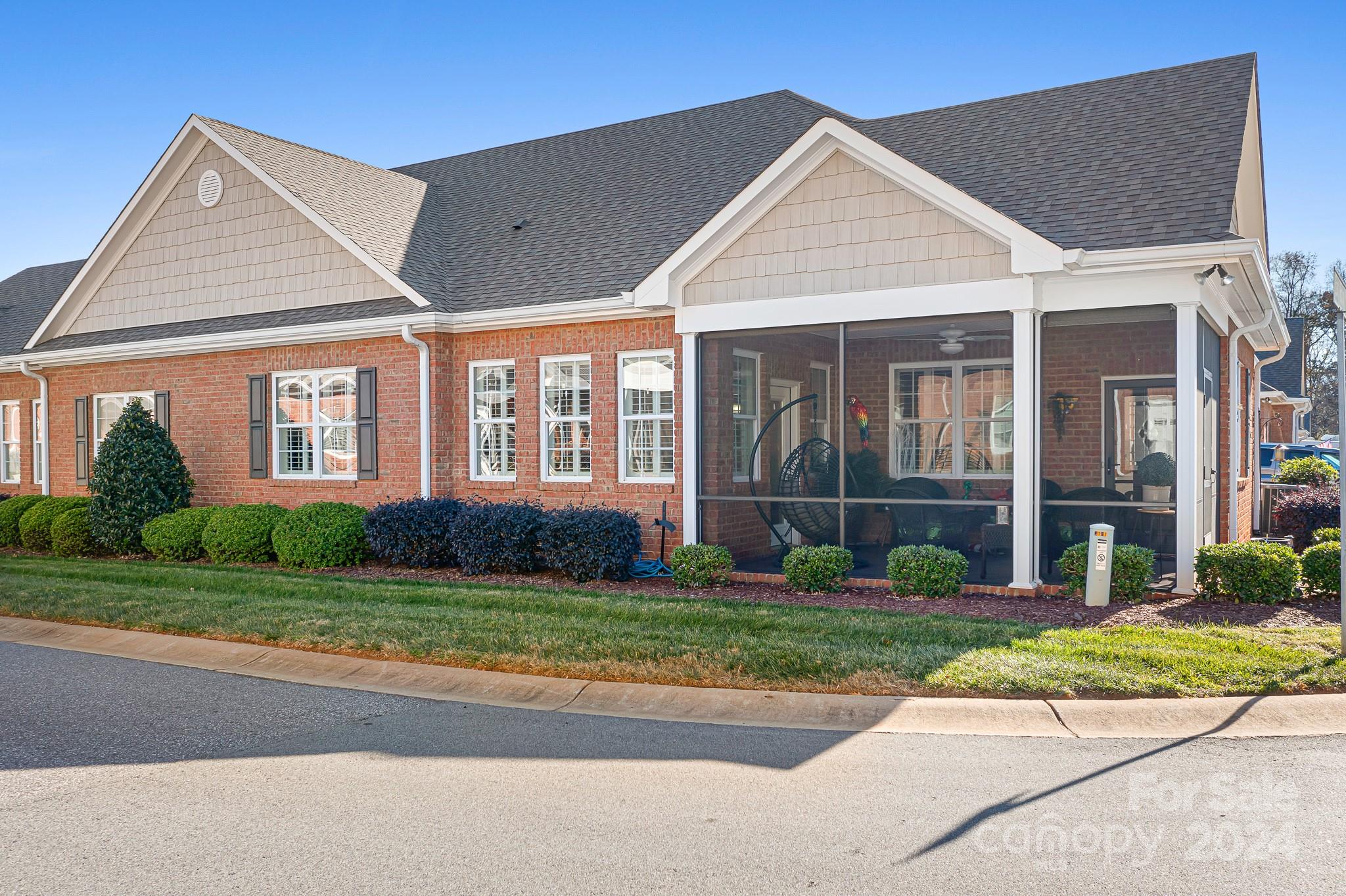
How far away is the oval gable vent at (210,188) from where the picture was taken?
18.1 meters

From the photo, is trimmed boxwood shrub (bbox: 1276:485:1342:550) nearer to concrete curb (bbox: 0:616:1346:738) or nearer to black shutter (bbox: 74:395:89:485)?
concrete curb (bbox: 0:616:1346:738)

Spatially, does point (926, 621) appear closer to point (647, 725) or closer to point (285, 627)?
point (647, 725)

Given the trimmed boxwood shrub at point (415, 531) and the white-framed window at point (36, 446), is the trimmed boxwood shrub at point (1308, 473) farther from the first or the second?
the white-framed window at point (36, 446)

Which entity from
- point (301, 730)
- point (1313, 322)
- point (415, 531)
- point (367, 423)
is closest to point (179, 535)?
point (367, 423)

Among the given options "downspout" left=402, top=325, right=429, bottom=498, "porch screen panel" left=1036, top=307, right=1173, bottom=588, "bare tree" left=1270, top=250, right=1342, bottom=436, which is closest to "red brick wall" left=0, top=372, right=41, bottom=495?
"downspout" left=402, top=325, right=429, bottom=498

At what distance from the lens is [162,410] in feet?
60.8

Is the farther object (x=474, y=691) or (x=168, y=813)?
(x=474, y=691)

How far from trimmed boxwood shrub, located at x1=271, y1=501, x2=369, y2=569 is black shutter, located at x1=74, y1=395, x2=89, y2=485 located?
22.8 feet

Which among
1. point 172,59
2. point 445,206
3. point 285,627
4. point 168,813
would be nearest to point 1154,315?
point 285,627

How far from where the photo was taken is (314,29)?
1831 cm

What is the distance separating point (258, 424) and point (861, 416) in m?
9.79

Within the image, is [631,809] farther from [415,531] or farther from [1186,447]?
[415,531]

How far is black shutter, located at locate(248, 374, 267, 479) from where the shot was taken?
679 inches

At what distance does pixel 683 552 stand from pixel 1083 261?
546 centimetres
